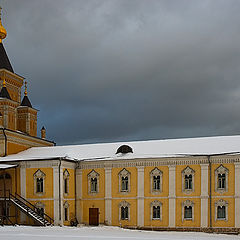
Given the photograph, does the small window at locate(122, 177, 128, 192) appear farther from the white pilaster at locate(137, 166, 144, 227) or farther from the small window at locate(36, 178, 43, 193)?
the small window at locate(36, 178, 43, 193)

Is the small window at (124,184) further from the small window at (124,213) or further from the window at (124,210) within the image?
the small window at (124,213)

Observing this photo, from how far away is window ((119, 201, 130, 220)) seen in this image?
36.7 meters

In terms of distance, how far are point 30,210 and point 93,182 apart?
5.94m

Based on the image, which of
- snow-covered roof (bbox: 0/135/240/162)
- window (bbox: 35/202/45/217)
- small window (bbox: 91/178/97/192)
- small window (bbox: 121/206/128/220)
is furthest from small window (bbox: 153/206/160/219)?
window (bbox: 35/202/45/217)

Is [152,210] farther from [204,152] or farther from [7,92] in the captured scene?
[7,92]

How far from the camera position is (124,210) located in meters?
36.8

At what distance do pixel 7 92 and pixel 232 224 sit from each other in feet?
81.2

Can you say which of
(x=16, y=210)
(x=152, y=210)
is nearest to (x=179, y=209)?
(x=152, y=210)

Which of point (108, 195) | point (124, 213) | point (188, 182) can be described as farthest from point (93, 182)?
point (188, 182)

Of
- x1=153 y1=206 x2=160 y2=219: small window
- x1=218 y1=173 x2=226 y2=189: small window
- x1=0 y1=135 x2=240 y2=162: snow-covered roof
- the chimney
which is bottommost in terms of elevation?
x1=153 y1=206 x2=160 y2=219: small window

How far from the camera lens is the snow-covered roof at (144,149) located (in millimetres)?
35750

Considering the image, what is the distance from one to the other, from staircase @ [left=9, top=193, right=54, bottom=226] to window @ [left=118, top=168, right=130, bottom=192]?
6403 mm

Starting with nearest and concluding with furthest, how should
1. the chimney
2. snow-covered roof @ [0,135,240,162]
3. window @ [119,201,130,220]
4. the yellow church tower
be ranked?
snow-covered roof @ [0,135,240,162]
window @ [119,201,130,220]
the yellow church tower
the chimney

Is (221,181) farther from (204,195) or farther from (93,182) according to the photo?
(93,182)
